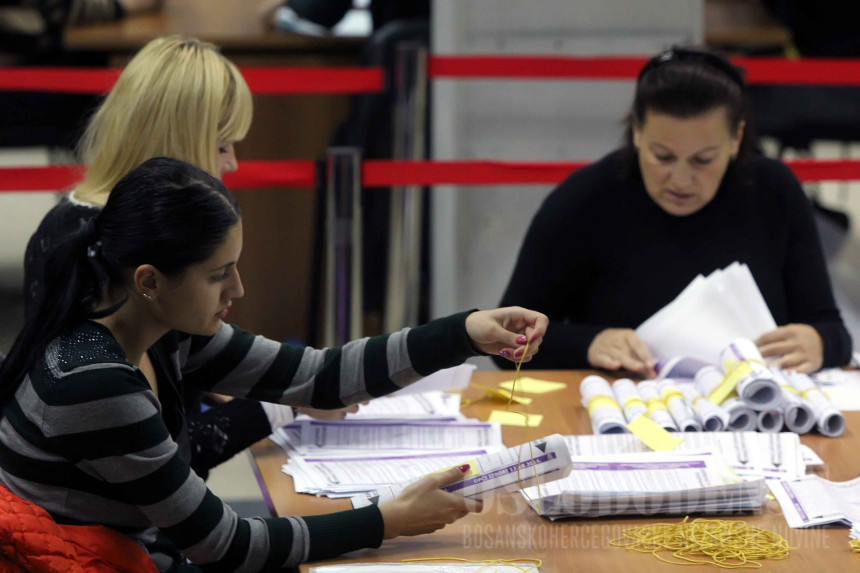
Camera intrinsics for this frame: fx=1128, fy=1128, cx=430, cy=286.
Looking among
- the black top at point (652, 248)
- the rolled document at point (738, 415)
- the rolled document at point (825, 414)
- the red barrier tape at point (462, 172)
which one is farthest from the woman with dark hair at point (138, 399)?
the red barrier tape at point (462, 172)

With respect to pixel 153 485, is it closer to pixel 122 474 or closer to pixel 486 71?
pixel 122 474

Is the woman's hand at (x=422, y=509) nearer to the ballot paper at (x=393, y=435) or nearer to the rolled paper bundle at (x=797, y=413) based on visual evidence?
the ballot paper at (x=393, y=435)

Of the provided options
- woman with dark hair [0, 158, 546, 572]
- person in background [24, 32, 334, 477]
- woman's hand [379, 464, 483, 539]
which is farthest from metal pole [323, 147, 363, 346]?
woman's hand [379, 464, 483, 539]

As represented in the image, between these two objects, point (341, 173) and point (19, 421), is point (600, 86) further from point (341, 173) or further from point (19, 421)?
point (19, 421)

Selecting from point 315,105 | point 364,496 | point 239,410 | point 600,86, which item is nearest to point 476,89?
point 600,86

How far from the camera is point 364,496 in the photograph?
155 cm

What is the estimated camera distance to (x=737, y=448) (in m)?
1.68

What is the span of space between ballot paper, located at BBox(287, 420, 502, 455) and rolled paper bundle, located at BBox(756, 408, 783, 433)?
41 centimetres

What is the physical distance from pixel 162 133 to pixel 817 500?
1.18 meters

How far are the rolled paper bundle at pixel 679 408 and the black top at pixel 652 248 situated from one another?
420 millimetres

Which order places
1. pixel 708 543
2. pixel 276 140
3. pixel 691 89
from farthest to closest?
pixel 276 140, pixel 691 89, pixel 708 543

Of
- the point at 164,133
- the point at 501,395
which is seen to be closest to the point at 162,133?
the point at 164,133

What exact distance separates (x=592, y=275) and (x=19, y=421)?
134cm

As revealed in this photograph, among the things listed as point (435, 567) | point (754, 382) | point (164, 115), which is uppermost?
point (164, 115)
